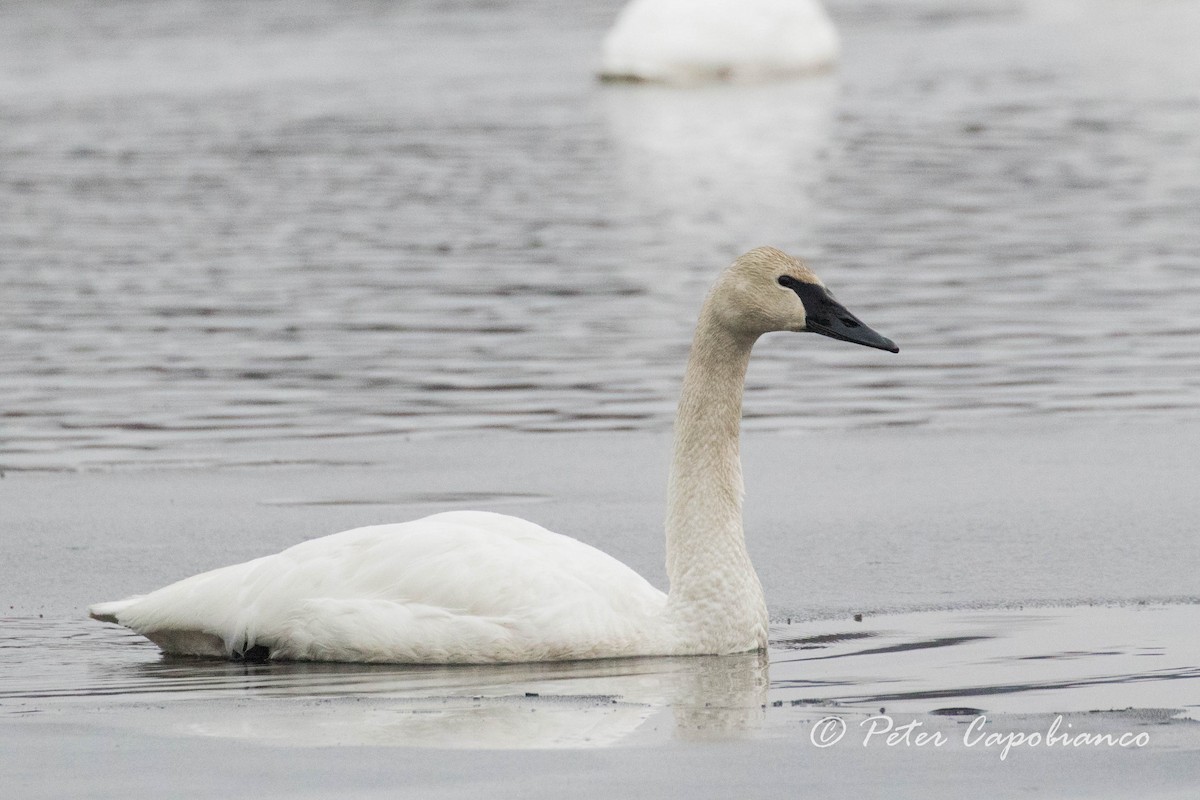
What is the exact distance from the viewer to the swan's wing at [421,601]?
23.2 feet

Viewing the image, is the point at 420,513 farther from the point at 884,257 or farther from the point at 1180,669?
the point at 884,257

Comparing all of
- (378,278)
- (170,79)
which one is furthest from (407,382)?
(170,79)

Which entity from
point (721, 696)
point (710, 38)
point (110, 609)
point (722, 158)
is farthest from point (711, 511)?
point (710, 38)

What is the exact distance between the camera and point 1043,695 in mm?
6348

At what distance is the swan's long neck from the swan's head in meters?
0.10

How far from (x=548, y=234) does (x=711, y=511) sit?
1310cm

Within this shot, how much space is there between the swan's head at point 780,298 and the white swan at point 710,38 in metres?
29.2

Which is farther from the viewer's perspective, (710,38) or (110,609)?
(710,38)

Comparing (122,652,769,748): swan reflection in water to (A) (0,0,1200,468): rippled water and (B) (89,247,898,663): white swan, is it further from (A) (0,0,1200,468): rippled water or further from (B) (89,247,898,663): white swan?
(A) (0,0,1200,468): rippled water

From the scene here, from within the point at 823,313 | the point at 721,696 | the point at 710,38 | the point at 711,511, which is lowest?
the point at 721,696

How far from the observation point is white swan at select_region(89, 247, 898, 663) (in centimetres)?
709

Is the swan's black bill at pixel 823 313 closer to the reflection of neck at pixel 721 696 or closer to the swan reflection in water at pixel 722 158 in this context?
the reflection of neck at pixel 721 696

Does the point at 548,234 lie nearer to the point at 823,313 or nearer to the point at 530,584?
the point at 823,313

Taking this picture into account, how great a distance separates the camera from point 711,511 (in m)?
7.46
